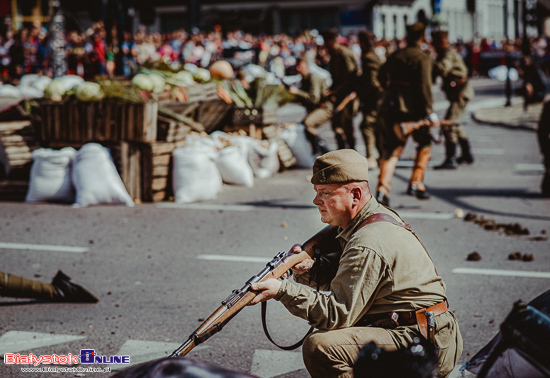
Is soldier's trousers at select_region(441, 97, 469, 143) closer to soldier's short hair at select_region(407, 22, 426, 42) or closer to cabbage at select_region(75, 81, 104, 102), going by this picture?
soldier's short hair at select_region(407, 22, 426, 42)

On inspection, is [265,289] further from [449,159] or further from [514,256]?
[449,159]

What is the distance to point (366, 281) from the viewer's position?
123 inches

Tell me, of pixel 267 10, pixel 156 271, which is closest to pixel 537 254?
pixel 156 271

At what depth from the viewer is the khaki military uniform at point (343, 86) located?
39.4 feet

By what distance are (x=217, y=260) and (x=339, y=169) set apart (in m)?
3.86

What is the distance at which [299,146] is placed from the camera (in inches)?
484

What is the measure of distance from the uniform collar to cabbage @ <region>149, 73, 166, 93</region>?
845 centimetres

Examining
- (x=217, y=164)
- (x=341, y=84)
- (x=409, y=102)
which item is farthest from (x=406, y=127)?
(x=341, y=84)

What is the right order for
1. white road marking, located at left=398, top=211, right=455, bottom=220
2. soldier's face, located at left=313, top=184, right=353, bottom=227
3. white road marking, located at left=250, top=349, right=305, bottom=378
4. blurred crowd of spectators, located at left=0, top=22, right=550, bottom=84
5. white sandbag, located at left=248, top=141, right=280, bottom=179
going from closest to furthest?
soldier's face, located at left=313, top=184, right=353, bottom=227 → white road marking, located at left=250, top=349, right=305, bottom=378 → white road marking, located at left=398, top=211, right=455, bottom=220 → white sandbag, located at left=248, top=141, right=280, bottom=179 → blurred crowd of spectators, located at left=0, top=22, right=550, bottom=84

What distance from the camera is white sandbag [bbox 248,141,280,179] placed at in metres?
11.4

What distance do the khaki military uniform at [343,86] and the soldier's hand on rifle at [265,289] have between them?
923 cm

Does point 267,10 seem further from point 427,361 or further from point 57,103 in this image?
point 427,361

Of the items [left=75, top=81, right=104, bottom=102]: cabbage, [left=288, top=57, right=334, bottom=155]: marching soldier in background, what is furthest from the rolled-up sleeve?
[left=288, top=57, right=334, bottom=155]: marching soldier in background

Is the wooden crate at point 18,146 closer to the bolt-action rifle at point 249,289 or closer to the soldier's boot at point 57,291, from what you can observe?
the soldier's boot at point 57,291
